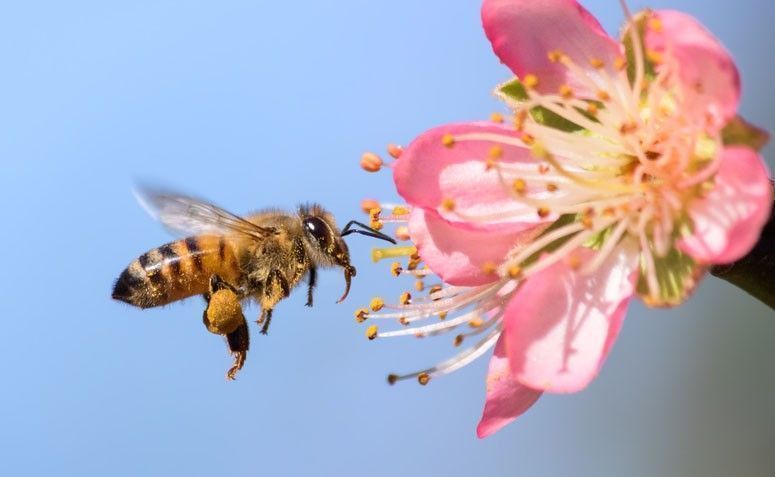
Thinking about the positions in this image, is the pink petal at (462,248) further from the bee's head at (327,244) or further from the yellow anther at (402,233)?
the bee's head at (327,244)

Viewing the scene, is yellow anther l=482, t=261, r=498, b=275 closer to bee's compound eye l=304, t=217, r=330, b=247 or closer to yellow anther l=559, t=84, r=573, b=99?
yellow anther l=559, t=84, r=573, b=99

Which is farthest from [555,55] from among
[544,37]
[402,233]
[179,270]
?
[179,270]

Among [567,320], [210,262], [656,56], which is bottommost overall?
[567,320]

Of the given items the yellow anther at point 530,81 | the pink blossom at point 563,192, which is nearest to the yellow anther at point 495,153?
the pink blossom at point 563,192

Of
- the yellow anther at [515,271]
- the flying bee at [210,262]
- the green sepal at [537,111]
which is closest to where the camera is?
the yellow anther at [515,271]

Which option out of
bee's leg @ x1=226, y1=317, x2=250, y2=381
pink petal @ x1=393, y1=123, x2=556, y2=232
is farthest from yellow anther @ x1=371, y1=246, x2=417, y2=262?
bee's leg @ x1=226, y1=317, x2=250, y2=381

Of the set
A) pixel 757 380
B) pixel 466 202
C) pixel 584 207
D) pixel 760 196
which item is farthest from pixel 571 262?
pixel 757 380

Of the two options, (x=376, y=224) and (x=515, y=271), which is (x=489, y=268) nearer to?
(x=515, y=271)
